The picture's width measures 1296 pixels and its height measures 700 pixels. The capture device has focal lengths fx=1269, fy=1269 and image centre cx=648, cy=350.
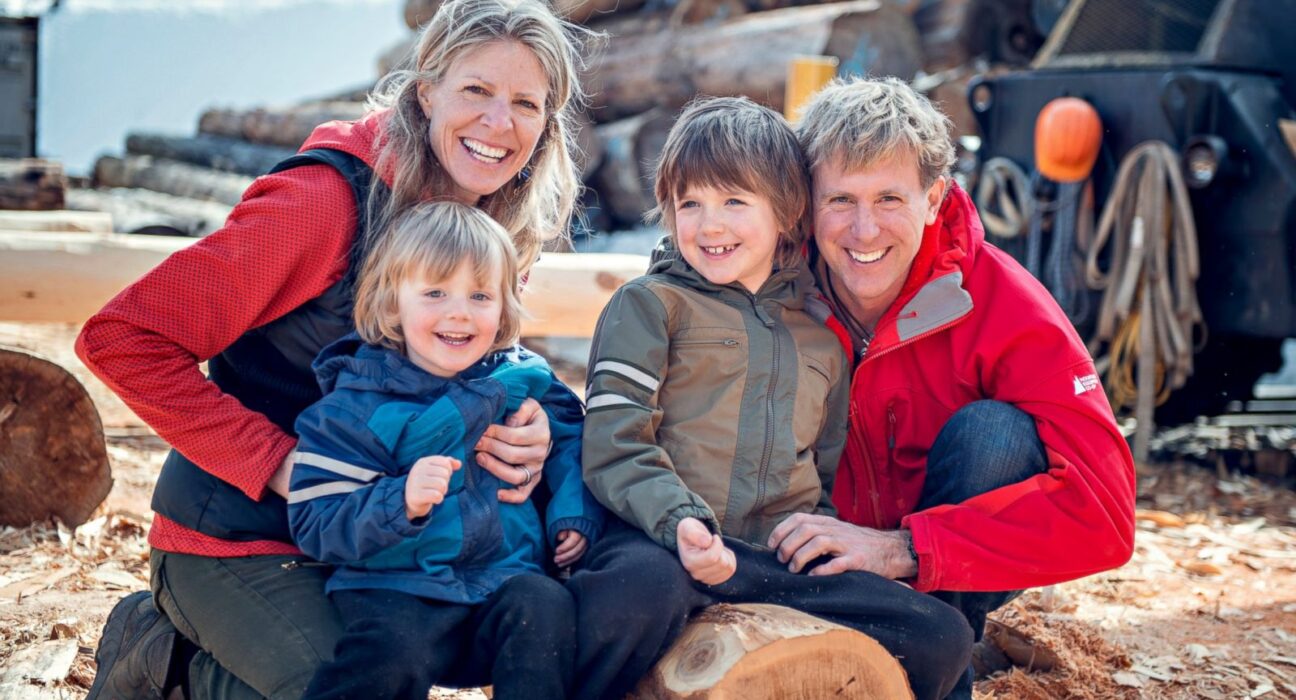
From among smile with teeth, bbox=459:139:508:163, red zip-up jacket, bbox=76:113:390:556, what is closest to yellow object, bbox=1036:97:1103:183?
smile with teeth, bbox=459:139:508:163

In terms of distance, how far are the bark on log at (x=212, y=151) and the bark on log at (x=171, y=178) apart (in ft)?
0.38

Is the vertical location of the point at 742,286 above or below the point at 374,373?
above

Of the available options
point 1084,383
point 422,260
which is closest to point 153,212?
point 422,260

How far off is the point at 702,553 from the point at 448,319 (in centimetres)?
69

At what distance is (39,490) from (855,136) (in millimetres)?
3144

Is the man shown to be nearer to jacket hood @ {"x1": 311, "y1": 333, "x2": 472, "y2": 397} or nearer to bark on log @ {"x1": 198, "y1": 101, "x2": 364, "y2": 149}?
jacket hood @ {"x1": 311, "y1": 333, "x2": 472, "y2": 397}

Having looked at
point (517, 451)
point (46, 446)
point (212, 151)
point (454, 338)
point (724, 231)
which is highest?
point (724, 231)

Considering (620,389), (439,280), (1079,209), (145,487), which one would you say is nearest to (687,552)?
(620,389)

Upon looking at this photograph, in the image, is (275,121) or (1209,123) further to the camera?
(275,121)

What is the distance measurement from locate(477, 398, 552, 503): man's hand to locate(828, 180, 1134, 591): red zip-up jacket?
0.75 metres

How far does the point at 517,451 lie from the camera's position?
2.64 metres

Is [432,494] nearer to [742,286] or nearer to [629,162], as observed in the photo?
[742,286]

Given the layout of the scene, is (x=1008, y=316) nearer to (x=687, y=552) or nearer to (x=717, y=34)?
(x=687, y=552)

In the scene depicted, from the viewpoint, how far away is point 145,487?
16.7 feet
